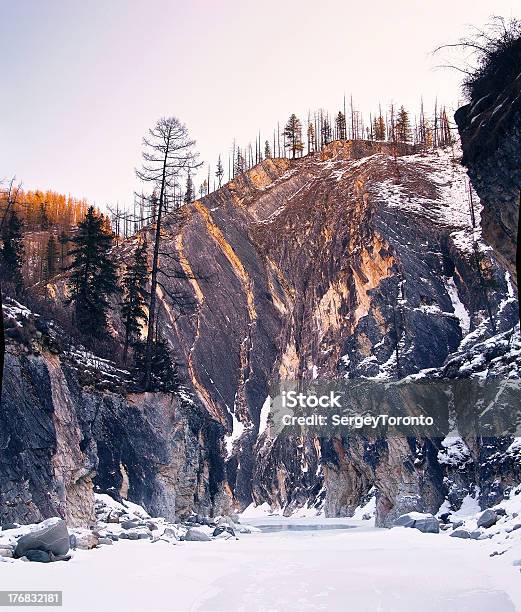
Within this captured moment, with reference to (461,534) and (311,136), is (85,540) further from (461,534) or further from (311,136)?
(311,136)

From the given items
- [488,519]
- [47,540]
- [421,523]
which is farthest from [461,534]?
[47,540]

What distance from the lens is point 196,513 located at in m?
32.4

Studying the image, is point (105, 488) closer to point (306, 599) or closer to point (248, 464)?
point (306, 599)

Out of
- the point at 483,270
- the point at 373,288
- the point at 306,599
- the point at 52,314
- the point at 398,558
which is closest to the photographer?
the point at 306,599

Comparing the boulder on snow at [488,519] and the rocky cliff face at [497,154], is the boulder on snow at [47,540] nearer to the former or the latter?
the rocky cliff face at [497,154]

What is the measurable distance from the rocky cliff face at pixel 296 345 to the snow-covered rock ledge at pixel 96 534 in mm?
1308

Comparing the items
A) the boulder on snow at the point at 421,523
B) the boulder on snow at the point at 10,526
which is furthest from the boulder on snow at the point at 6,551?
the boulder on snow at the point at 421,523

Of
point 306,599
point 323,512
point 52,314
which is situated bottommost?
point 323,512

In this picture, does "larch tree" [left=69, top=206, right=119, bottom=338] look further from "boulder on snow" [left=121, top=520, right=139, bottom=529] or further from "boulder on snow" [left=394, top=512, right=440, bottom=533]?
"boulder on snow" [left=394, top=512, right=440, bottom=533]

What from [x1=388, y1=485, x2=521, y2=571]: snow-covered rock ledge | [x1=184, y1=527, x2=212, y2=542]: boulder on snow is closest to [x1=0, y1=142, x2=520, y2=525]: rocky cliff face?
[x1=184, y1=527, x2=212, y2=542]: boulder on snow

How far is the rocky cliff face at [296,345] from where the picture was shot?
958 inches

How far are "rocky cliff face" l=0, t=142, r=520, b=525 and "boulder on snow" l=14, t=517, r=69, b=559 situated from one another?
16.2 feet

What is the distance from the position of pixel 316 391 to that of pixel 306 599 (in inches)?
2238

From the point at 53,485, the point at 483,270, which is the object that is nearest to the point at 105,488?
the point at 53,485
